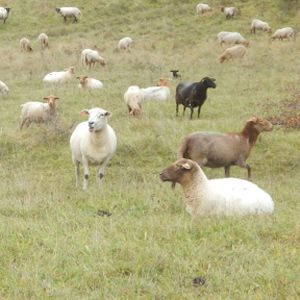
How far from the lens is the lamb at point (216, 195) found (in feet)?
18.7

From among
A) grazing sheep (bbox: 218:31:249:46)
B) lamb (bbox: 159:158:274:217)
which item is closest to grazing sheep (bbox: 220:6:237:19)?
grazing sheep (bbox: 218:31:249:46)

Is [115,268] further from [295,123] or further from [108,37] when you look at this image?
[108,37]

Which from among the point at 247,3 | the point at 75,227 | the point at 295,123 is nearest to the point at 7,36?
the point at 247,3

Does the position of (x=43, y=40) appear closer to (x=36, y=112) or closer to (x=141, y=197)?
(x=36, y=112)

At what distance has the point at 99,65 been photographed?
2234cm

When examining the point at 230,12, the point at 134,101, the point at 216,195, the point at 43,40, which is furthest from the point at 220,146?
the point at 230,12

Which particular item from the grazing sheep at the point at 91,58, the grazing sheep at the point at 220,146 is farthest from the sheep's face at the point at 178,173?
the grazing sheep at the point at 91,58

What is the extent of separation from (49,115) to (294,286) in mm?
9154

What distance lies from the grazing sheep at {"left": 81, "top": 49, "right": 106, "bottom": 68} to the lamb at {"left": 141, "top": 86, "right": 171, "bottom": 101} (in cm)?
709

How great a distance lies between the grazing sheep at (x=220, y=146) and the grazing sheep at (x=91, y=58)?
14.4 meters

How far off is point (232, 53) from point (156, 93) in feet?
24.7

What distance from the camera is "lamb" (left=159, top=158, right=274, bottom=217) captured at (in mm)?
5715

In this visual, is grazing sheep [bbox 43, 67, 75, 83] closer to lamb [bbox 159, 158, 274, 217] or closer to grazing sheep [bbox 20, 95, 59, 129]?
grazing sheep [bbox 20, 95, 59, 129]

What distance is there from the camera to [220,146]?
26.9ft
